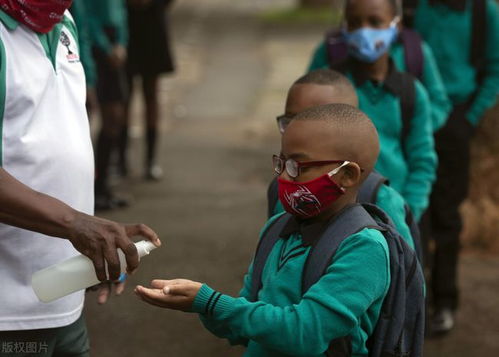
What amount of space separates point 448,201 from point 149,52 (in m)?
3.54

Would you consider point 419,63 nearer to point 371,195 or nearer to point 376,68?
point 376,68

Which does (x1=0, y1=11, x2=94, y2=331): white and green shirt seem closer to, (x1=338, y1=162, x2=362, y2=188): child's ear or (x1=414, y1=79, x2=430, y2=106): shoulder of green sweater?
(x1=338, y1=162, x2=362, y2=188): child's ear

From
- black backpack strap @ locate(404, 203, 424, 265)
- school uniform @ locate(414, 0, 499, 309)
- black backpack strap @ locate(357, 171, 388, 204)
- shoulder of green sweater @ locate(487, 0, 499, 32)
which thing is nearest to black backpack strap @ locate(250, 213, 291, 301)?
black backpack strap @ locate(357, 171, 388, 204)

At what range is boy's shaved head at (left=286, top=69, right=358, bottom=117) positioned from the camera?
131 inches

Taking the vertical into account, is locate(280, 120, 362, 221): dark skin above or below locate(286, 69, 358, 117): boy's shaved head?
above

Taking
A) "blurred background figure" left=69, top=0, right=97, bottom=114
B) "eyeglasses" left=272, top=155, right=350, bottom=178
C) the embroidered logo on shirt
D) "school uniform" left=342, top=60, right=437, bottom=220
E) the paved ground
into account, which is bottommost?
the paved ground

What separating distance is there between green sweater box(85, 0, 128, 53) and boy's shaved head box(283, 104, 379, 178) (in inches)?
169

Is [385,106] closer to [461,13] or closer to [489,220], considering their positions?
[461,13]

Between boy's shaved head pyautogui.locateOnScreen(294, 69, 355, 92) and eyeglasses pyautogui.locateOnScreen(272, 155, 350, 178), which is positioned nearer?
eyeglasses pyautogui.locateOnScreen(272, 155, 350, 178)

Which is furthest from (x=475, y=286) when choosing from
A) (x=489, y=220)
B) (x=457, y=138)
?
(x=457, y=138)

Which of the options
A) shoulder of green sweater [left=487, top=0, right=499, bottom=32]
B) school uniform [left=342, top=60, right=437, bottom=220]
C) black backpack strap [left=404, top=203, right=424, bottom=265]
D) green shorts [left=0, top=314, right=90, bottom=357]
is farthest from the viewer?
shoulder of green sweater [left=487, top=0, right=499, bottom=32]

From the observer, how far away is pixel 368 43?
13.2 ft

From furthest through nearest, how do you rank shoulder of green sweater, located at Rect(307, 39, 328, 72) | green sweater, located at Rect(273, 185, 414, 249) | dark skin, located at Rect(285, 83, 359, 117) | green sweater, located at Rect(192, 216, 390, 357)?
shoulder of green sweater, located at Rect(307, 39, 328, 72) → dark skin, located at Rect(285, 83, 359, 117) → green sweater, located at Rect(273, 185, 414, 249) → green sweater, located at Rect(192, 216, 390, 357)

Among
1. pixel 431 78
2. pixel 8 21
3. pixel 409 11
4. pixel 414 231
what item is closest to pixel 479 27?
pixel 409 11
